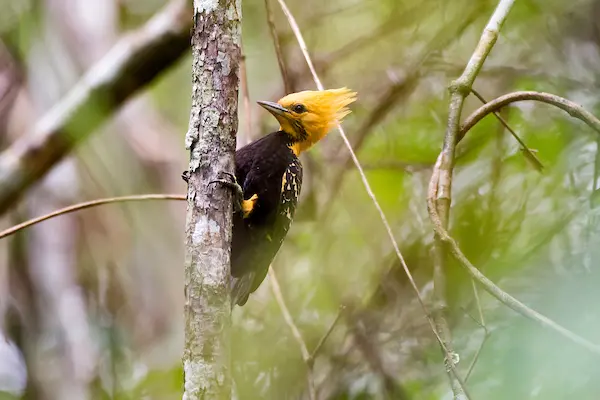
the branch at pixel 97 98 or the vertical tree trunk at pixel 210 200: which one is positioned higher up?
the branch at pixel 97 98

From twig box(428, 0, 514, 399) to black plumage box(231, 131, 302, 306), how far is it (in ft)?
2.30

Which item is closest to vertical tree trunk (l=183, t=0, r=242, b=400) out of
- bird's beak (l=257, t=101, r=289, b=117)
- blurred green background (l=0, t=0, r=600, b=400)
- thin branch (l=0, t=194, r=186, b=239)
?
thin branch (l=0, t=194, r=186, b=239)

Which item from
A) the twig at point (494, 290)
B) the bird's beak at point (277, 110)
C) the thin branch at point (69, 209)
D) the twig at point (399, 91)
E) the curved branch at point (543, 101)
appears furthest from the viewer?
the twig at point (399, 91)

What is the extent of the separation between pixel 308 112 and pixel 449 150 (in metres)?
0.87

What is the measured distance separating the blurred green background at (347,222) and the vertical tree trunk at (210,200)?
602 millimetres

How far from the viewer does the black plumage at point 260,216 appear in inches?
91.4

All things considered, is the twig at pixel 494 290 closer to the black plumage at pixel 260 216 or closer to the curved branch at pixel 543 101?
the curved branch at pixel 543 101

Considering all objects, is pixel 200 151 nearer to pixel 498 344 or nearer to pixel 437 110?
pixel 498 344

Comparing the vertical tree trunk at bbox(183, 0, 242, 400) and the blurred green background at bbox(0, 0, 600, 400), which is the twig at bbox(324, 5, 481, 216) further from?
the vertical tree trunk at bbox(183, 0, 242, 400)

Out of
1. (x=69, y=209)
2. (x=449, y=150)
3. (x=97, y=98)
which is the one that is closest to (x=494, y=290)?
(x=449, y=150)

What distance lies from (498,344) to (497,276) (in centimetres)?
20

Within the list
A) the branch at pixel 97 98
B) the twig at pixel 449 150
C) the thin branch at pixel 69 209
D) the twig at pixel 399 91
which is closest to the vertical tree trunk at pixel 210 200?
the thin branch at pixel 69 209

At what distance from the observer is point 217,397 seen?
1497mm

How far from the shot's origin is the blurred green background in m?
2.16
